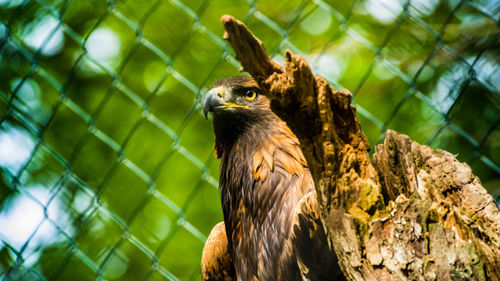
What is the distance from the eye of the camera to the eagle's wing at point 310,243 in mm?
1326

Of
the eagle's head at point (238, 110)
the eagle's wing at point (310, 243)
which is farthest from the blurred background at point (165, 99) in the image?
the eagle's wing at point (310, 243)

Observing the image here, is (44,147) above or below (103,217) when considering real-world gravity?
above

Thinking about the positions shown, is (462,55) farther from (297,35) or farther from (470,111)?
(297,35)

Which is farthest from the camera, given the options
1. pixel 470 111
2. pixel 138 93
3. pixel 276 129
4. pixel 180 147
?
pixel 138 93

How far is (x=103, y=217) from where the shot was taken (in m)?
2.76

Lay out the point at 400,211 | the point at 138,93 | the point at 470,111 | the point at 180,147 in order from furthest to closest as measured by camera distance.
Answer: the point at 138,93 → the point at 180,147 → the point at 470,111 → the point at 400,211

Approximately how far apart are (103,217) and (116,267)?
0.26 m

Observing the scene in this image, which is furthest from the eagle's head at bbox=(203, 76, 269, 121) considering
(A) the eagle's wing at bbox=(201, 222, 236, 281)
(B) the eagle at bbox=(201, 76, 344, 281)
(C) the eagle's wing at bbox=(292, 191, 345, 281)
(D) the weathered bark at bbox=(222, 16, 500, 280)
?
(D) the weathered bark at bbox=(222, 16, 500, 280)

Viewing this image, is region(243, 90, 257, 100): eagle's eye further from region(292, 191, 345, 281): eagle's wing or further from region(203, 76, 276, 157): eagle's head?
region(292, 191, 345, 281): eagle's wing

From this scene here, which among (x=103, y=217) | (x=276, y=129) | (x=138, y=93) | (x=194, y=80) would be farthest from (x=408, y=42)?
(x=103, y=217)

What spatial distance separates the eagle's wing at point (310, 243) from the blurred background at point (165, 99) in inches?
35.6

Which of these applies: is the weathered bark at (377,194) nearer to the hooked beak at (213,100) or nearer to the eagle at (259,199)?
the eagle at (259,199)

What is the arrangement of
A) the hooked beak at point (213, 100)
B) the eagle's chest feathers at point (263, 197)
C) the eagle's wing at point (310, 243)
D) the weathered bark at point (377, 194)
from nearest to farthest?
the weathered bark at point (377, 194) < the eagle's wing at point (310, 243) < the eagle's chest feathers at point (263, 197) < the hooked beak at point (213, 100)

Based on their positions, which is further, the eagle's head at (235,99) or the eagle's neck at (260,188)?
the eagle's head at (235,99)
